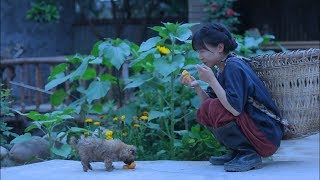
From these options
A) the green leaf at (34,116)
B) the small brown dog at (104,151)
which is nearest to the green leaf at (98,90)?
the green leaf at (34,116)

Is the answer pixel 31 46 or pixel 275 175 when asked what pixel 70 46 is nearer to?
pixel 31 46

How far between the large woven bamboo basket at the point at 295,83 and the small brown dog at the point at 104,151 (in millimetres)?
1031

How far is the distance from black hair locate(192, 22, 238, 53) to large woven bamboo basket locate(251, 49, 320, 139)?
34 cm

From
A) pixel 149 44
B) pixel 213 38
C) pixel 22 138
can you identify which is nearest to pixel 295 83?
pixel 213 38

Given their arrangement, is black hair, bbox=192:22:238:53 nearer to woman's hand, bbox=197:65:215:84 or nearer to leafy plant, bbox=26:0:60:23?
woman's hand, bbox=197:65:215:84

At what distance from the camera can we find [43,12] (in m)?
10.2

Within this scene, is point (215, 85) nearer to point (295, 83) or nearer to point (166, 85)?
point (295, 83)

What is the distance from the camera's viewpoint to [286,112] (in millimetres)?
4191

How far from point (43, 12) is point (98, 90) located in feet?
17.7

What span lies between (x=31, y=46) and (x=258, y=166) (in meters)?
7.87

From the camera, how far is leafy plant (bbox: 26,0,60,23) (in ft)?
33.4

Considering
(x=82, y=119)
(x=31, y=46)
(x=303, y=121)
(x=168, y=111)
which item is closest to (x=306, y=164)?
(x=303, y=121)

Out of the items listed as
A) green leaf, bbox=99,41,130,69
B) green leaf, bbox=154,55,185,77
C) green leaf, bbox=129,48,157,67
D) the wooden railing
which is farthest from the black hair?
the wooden railing

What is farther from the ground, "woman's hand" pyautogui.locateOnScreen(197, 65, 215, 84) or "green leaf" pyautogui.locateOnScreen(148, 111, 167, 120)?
"woman's hand" pyautogui.locateOnScreen(197, 65, 215, 84)
